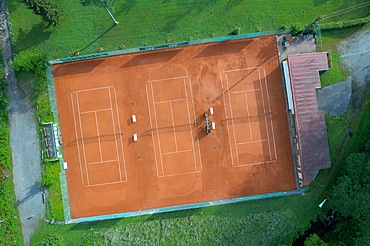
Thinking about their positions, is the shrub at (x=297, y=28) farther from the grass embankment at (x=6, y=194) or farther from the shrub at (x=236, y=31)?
the grass embankment at (x=6, y=194)

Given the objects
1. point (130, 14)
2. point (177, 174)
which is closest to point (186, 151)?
point (177, 174)

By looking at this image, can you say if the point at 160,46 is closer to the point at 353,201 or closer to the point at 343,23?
the point at 343,23

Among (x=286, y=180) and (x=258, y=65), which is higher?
(x=258, y=65)

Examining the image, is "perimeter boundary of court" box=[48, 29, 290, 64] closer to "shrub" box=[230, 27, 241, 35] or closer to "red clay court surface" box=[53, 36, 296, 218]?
"shrub" box=[230, 27, 241, 35]

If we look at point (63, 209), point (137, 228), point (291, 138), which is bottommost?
point (137, 228)

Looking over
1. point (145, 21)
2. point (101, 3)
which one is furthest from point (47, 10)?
point (145, 21)

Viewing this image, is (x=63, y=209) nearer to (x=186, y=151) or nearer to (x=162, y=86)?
(x=186, y=151)
